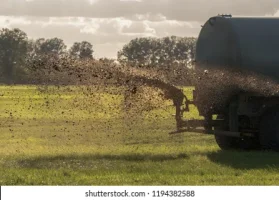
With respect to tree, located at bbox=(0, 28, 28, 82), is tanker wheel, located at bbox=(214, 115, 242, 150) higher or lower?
lower

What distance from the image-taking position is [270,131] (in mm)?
14891

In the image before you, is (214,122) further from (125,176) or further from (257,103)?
(125,176)

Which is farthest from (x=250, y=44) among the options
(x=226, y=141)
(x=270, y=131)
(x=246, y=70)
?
(x=226, y=141)

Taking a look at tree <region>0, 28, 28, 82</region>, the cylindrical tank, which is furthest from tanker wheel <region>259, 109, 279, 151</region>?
tree <region>0, 28, 28, 82</region>

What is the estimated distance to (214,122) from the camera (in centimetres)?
1580

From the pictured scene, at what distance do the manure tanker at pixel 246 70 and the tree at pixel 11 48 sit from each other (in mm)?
91529

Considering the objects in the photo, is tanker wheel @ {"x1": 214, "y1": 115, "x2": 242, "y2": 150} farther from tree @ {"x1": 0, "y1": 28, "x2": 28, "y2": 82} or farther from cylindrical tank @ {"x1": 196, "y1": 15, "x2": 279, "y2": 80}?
tree @ {"x1": 0, "y1": 28, "x2": 28, "y2": 82}

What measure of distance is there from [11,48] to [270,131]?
101 m

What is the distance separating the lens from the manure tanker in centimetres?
1491

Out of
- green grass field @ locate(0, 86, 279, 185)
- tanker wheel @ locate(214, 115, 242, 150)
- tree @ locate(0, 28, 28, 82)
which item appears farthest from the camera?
tree @ locate(0, 28, 28, 82)

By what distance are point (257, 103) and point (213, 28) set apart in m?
2.25

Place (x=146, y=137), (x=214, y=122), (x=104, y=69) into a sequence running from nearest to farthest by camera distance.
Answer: (x=104, y=69) < (x=214, y=122) < (x=146, y=137)

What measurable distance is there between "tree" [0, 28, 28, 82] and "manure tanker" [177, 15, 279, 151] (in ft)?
300
